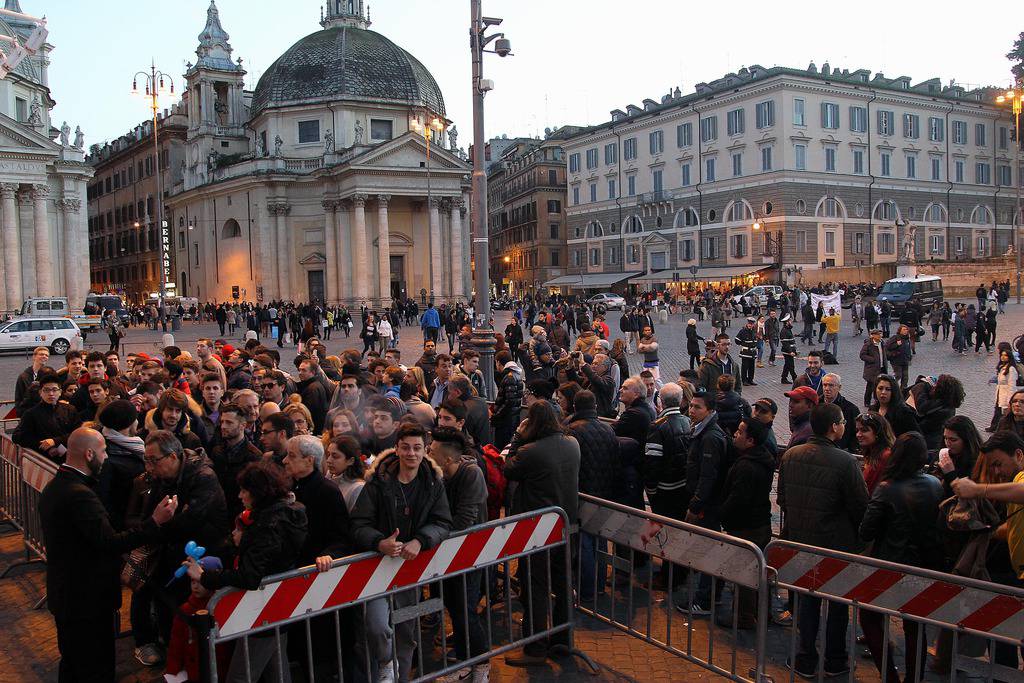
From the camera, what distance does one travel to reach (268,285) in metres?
57.9

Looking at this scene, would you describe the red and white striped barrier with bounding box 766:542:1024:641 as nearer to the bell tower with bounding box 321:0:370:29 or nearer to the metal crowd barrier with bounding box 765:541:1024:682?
the metal crowd barrier with bounding box 765:541:1024:682

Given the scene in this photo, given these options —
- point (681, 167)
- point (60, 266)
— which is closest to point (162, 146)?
point (60, 266)

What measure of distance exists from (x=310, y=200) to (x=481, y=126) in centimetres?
4592

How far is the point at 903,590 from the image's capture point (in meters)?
4.62

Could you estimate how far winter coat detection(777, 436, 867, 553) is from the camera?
552 cm

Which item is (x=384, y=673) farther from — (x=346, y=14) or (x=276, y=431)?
(x=346, y=14)

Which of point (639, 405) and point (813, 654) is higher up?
point (639, 405)

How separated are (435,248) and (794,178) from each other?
25.8 metres

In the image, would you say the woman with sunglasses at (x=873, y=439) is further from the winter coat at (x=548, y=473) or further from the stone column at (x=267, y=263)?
the stone column at (x=267, y=263)

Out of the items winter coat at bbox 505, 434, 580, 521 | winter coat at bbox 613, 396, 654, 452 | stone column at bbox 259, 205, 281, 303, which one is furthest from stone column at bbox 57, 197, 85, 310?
winter coat at bbox 505, 434, 580, 521

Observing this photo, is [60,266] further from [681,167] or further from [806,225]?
[806,225]

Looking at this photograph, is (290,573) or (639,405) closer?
(290,573)

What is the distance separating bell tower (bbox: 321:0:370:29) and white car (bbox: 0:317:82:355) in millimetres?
38628

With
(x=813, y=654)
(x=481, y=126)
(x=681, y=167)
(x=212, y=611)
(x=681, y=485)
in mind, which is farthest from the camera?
(x=681, y=167)
